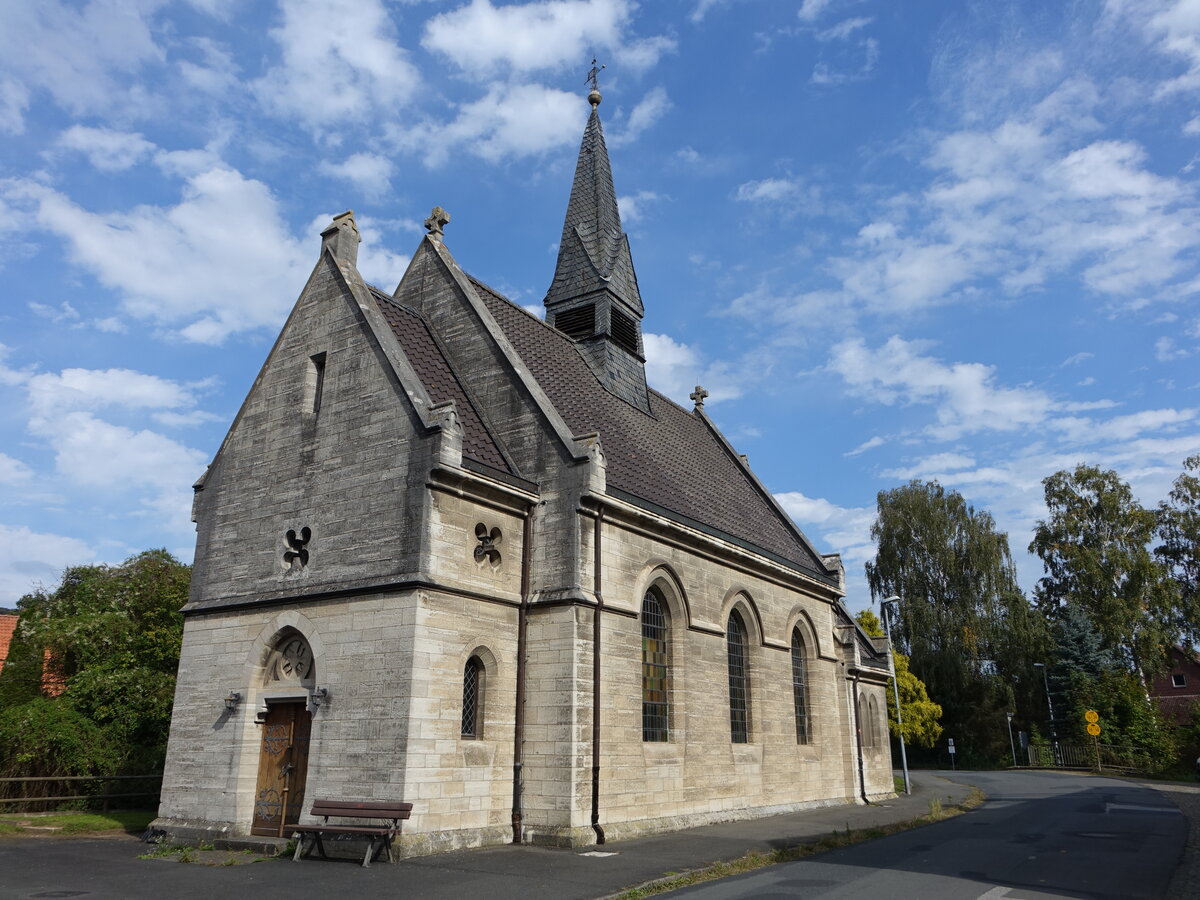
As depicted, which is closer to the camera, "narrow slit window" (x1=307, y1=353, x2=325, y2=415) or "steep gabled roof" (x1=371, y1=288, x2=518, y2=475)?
"steep gabled roof" (x1=371, y1=288, x2=518, y2=475)

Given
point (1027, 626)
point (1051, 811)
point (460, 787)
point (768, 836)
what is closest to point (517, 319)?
point (460, 787)

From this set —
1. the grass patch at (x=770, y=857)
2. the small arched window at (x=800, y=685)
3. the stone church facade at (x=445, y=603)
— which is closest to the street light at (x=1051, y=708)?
the small arched window at (x=800, y=685)

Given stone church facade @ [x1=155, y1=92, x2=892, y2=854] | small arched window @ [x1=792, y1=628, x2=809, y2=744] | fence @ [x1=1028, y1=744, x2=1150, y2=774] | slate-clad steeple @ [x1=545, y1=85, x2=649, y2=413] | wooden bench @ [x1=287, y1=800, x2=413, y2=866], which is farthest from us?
fence @ [x1=1028, y1=744, x2=1150, y2=774]

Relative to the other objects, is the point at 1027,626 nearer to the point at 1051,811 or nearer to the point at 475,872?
the point at 1051,811

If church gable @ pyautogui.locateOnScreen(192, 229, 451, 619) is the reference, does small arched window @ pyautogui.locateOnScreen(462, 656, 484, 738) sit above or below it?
below

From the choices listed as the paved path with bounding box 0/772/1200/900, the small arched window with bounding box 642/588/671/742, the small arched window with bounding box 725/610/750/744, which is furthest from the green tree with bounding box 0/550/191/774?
the small arched window with bounding box 725/610/750/744

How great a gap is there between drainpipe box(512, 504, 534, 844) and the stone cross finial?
8.03 meters

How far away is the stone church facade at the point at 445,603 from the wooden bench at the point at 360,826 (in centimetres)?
27

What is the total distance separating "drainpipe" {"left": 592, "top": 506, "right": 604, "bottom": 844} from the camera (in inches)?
583

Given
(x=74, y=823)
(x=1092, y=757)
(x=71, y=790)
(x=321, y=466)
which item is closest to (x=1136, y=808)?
(x=321, y=466)

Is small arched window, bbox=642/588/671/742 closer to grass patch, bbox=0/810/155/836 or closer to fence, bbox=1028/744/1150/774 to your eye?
grass patch, bbox=0/810/155/836

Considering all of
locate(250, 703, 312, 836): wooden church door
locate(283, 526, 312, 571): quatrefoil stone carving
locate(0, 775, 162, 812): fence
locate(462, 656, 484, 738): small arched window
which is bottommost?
locate(0, 775, 162, 812): fence

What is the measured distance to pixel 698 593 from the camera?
19.2 meters

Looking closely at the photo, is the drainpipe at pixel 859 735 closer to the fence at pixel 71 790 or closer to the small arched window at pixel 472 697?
the small arched window at pixel 472 697
